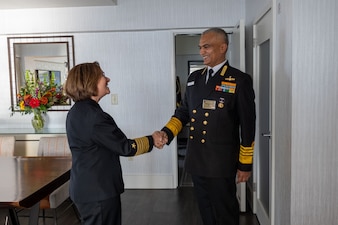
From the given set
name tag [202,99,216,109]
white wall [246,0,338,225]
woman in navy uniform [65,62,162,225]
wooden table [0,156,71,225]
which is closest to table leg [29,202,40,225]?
wooden table [0,156,71,225]

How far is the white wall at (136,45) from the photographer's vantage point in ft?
12.7

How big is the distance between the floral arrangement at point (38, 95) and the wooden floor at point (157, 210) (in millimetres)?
1151

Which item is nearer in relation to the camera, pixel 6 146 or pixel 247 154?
pixel 247 154

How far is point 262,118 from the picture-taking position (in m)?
2.92

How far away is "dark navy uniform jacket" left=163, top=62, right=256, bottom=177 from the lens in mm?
1915

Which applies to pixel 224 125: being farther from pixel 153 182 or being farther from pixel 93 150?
pixel 153 182

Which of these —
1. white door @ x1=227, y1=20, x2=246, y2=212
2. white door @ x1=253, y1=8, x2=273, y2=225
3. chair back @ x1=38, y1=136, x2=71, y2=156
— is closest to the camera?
white door @ x1=253, y1=8, x2=273, y2=225

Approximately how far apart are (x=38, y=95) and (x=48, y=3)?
3.54 feet

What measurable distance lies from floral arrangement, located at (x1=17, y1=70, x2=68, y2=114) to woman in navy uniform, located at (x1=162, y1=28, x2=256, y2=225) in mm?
2357

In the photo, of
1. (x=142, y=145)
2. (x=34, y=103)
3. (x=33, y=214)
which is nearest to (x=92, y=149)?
(x=142, y=145)

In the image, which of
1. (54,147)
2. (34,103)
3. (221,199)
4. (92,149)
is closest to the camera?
(92,149)

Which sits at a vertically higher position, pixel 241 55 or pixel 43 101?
pixel 241 55

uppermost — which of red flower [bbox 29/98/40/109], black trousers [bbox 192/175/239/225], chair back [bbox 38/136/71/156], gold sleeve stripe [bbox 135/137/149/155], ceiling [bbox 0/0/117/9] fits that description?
ceiling [bbox 0/0/117/9]

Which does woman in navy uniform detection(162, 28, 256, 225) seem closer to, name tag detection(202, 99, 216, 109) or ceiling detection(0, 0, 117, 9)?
name tag detection(202, 99, 216, 109)
